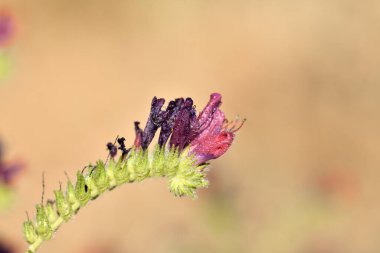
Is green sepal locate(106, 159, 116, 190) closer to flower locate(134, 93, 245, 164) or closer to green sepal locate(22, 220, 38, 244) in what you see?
flower locate(134, 93, 245, 164)

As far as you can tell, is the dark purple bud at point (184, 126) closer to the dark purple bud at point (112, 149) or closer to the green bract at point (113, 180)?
the green bract at point (113, 180)

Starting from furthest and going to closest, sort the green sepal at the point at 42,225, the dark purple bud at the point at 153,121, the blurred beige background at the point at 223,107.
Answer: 1. the blurred beige background at the point at 223,107
2. the dark purple bud at the point at 153,121
3. the green sepal at the point at 42,225

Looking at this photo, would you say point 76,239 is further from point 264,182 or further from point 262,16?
point 262,16

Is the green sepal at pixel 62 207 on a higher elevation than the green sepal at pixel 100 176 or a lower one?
lower

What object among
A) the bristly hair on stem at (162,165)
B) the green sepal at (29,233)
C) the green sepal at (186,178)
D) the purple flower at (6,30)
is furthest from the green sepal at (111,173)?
the purple flower at (6,30)

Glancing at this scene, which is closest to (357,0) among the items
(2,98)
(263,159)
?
(263,159)

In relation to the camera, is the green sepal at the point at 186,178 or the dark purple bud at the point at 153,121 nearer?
the green sepal at the point at 186,178

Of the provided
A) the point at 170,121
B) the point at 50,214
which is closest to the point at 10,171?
the point at 50,214
